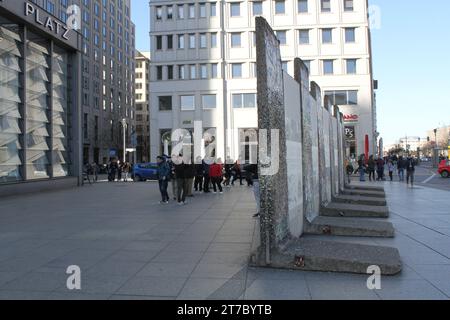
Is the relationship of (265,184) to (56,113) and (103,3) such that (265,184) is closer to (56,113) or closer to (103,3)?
(56,113)

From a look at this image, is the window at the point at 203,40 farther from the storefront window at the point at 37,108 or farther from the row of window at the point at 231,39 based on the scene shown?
the storefront window at the point at 37,108

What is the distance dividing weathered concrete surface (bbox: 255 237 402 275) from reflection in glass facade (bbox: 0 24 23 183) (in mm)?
15933

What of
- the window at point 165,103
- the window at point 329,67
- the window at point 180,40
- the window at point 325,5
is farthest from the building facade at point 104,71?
the window at point 329,67

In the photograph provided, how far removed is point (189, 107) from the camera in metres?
49.9

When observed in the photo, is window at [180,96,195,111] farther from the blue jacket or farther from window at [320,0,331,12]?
the blue jacket

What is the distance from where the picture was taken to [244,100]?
49.4 meters

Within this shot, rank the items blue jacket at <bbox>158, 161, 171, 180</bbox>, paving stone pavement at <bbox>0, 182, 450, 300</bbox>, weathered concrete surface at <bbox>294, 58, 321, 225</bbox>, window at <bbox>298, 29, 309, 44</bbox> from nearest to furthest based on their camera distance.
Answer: paving stone pavement at <bbox>0, 182, 450, 300</bbox> → weathered concrete surface at <bbox>294, 58, 321, 225</bbox> → blue jacket at <bbox>158, 161, 171, 180</bbox> → window at <bbox>298, 29, 309, 44</bbox>

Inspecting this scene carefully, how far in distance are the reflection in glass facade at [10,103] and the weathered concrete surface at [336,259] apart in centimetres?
1593

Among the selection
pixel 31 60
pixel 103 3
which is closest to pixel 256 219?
pixel 31 60

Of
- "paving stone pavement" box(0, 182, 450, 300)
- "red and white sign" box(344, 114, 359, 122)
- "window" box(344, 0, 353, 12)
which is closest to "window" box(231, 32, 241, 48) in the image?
"window" box(344, 0, 353, 12)

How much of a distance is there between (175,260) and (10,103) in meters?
16.1

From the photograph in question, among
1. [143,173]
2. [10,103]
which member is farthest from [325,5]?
[10,103]

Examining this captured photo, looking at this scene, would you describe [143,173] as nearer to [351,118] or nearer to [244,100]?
[244,100]

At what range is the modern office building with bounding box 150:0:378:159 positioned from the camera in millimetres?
47938
